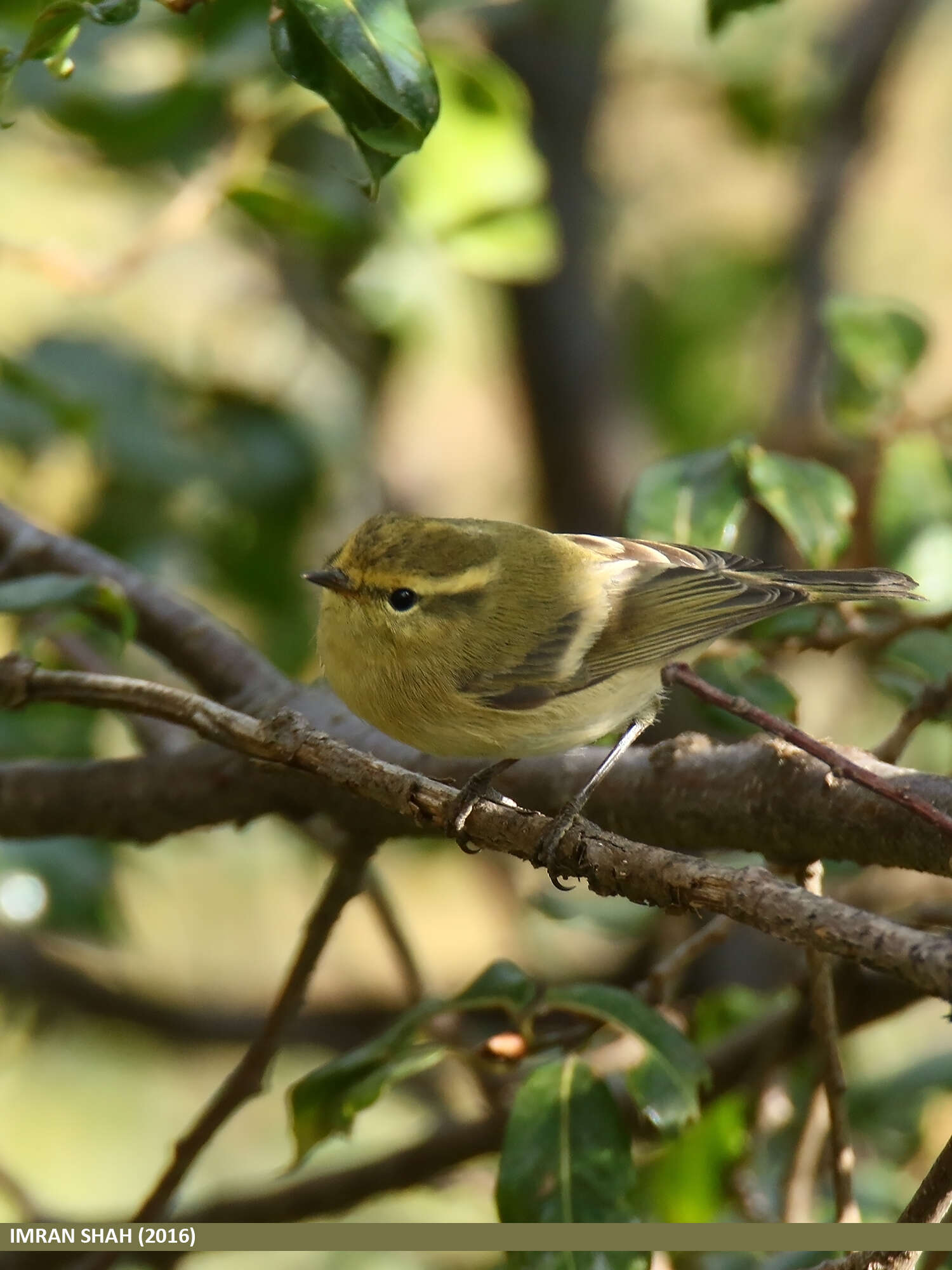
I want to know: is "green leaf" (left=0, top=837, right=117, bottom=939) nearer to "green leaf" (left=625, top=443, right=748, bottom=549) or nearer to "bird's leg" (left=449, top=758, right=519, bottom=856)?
"bird's leg" (left=449, top=758, right=519, bottom=856)

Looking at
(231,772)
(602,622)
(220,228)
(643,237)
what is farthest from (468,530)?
(643,237)

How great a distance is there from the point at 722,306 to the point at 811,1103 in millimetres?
3085

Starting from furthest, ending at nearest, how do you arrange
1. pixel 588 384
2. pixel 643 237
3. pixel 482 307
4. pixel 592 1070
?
pixel 643 237 < pixel 482 307 < pixel 588 384 < pixel 592 1070

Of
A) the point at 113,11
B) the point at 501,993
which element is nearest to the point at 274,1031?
the point at 501,993

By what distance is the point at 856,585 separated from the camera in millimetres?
2557

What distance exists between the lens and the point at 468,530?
8.54 feet

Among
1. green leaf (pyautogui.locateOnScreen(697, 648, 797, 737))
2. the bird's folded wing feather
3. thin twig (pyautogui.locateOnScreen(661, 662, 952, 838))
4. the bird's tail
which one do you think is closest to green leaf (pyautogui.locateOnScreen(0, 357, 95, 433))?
the bird's folded wing feather

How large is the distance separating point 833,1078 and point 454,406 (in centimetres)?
439

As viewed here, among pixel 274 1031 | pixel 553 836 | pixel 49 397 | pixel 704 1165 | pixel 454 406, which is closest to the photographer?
pixel 553 836

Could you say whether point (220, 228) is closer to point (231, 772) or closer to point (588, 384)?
point (588, 384)

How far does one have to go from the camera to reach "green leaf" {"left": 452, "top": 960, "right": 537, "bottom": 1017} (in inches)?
87.0

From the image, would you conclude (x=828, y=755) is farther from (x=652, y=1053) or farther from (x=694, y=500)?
(x=694, y=500)

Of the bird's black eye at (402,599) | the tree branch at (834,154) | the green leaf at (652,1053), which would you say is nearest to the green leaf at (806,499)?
the bird's black eye at (402,599)

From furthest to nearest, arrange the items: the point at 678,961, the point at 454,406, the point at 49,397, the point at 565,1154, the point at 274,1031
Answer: the point at 454,406
the point at 49,397
the point at 678,961
the point at 274,1031
the point at 565,1154
